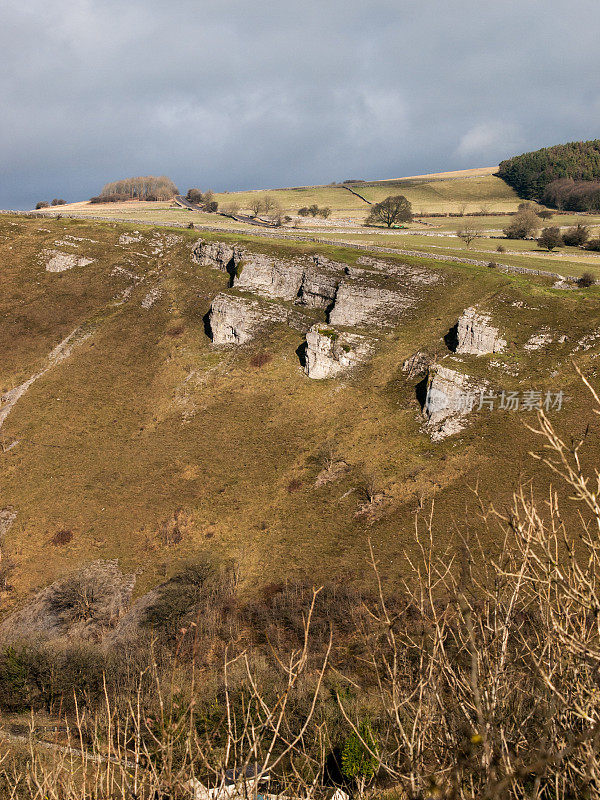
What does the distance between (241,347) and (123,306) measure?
2406 centimetres

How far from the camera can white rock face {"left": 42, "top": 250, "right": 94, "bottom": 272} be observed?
79.4 meters

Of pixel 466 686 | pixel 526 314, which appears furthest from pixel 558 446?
pixel 526 314

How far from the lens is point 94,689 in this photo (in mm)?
27438

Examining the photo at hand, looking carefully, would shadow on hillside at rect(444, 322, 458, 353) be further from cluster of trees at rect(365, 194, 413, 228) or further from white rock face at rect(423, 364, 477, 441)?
cluster of trees at rect(365, 194, 413, 228)

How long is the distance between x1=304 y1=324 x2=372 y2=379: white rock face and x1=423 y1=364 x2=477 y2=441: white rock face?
1226 cm

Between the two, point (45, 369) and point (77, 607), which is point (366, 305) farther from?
point (77, 607)

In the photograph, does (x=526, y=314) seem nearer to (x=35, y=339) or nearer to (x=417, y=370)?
(x=417, y=370)

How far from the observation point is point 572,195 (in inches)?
5256

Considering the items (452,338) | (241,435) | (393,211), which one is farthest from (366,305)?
(393,211)

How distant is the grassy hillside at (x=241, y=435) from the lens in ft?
132

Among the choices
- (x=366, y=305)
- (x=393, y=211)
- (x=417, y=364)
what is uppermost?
(x=393, y=211)

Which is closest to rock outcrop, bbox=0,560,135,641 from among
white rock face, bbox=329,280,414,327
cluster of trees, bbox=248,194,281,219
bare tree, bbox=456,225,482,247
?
white rock face, bbox=329,280,414,327

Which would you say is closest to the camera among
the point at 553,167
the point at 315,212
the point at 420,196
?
the point at 315,212

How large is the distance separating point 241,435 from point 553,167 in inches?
6320
